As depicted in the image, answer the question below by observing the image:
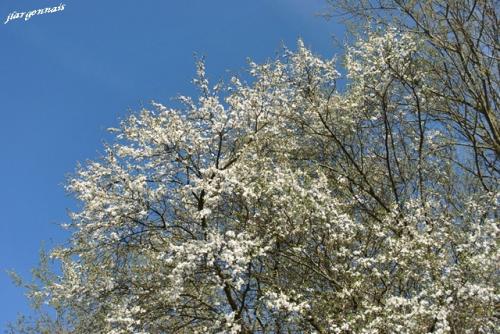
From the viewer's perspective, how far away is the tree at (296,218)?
909 centimetres

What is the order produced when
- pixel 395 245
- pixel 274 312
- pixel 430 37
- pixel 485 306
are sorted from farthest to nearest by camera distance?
1. pixel 430 37
2. pixel 274 312
3. pixel 395 245
4. pixel 485 306

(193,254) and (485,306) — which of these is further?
(193,254)

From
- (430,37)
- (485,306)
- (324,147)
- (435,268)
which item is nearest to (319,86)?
(324,147)

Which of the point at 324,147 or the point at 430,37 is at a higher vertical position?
the point at 430,37

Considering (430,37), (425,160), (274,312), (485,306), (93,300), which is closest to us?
(485,306)

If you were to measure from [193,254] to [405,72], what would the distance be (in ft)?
20.1

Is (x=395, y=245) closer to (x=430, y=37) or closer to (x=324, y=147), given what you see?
(x=324, y=147)

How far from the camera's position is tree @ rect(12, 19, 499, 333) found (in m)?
9.09

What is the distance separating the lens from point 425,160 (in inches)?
511

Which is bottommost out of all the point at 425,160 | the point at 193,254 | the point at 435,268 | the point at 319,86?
the point at 435,268

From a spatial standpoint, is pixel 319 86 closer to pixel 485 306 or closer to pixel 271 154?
pixel 271 154

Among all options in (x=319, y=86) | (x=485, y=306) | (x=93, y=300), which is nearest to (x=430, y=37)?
(x=319, y=86)

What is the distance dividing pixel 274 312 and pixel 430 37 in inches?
269

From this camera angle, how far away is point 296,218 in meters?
9.80
